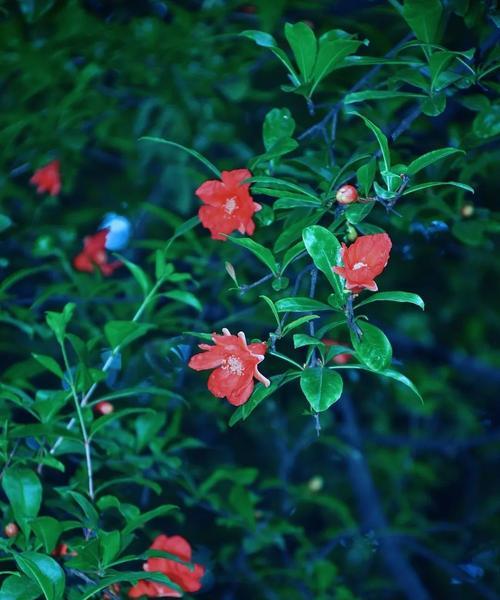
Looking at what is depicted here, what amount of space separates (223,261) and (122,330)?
42 centimetres

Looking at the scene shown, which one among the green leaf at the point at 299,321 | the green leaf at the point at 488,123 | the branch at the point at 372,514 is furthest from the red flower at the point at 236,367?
the branch at the point at 372,514

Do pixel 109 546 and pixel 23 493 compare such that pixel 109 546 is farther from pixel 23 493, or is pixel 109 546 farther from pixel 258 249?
pixel 258 249

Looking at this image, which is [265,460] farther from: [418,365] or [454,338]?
[454,338]

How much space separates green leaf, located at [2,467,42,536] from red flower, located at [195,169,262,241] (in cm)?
40

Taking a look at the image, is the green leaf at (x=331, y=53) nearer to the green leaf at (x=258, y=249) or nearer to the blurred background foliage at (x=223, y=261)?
the blurred background foliage at (x=223, y=261)

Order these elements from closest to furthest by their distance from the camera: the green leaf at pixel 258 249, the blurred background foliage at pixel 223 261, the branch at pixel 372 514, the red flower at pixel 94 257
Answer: the green leaf at pixel 258 249
the blurred background foliage at pixel 223 261
the red flower at pixel 94 257
the branch at pixel 372 514

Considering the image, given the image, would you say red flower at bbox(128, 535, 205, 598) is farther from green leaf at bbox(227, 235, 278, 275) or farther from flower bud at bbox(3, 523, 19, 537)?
green leaf at bbox(227, 235, 278, 275)

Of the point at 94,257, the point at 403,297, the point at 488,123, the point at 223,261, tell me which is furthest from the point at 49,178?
the point at 403,297

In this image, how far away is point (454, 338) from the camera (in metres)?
2.90

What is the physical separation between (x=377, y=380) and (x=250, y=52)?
965 millimetres

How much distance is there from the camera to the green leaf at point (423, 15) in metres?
1.08

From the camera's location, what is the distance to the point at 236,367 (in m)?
0.98

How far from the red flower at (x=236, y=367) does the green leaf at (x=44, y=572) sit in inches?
10.9

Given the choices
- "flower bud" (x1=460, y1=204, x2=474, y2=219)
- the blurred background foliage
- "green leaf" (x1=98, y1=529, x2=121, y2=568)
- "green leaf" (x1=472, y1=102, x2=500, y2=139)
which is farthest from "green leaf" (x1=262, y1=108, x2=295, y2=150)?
"green leaf" (x1=98, y1=529, x2=121, y2=568)
